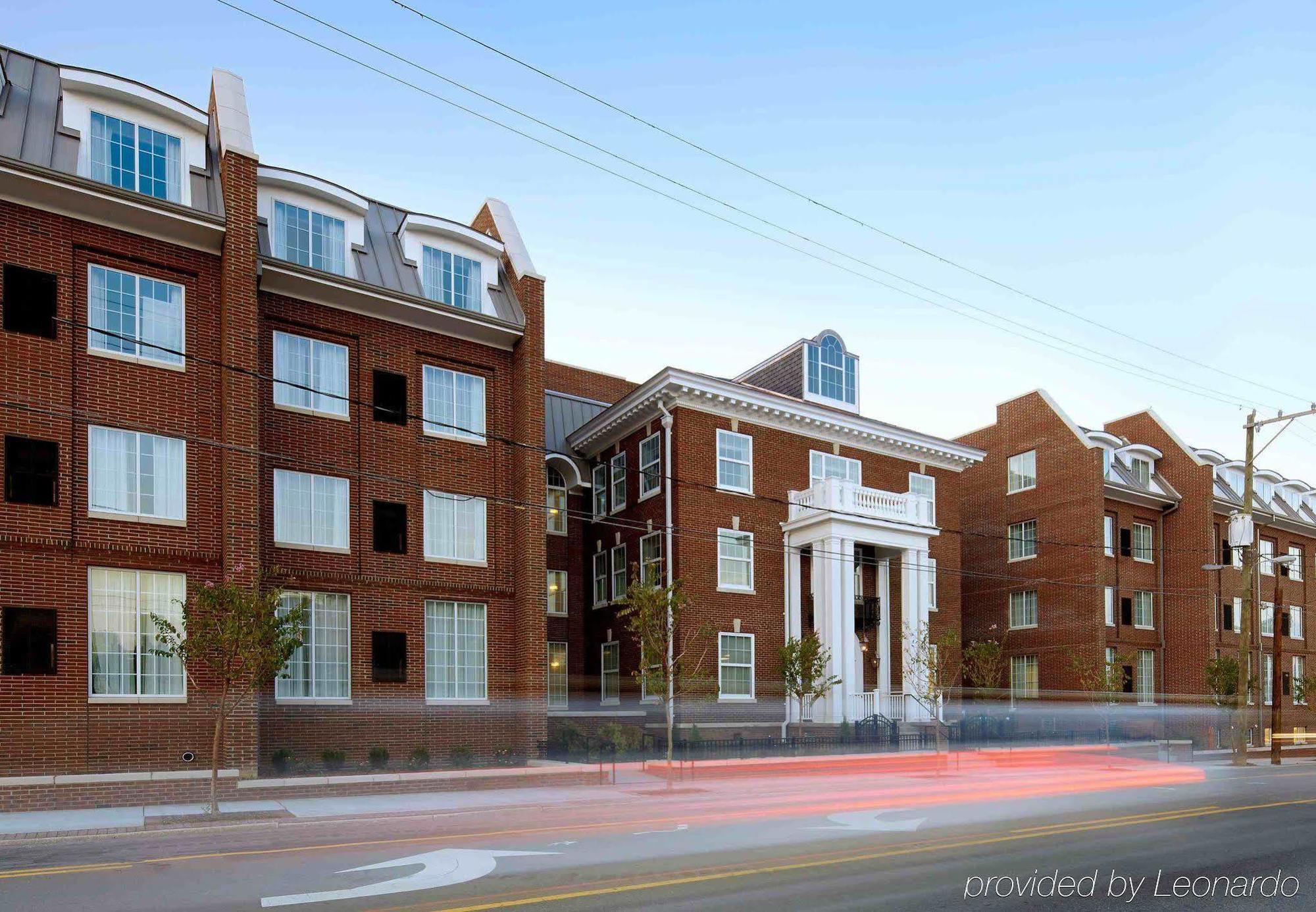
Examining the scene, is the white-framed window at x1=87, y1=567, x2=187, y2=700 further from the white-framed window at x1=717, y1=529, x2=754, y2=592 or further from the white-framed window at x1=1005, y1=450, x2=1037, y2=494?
the white-framed window at x1=1005, y1=450, x2=1037, y2=494

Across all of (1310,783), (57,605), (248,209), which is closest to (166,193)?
(248,209)

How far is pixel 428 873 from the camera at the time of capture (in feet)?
38.7

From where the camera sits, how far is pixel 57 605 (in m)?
20.8

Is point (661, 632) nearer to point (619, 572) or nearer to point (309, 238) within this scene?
point (619, 572)

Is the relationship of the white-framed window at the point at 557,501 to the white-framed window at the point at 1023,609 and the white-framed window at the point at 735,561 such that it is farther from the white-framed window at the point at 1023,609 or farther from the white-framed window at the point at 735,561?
the white-framed window at the point at 1023,609

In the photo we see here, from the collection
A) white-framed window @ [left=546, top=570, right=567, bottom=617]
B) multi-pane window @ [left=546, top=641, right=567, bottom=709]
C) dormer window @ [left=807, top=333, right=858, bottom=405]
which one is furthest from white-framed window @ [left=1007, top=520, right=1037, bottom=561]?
multi-pane window @ [left=546, top=641, right=567, bottom=709]

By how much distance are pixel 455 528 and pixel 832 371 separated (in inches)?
649

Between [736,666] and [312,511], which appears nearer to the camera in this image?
[312,511]

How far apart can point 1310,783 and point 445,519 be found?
72.1 ft

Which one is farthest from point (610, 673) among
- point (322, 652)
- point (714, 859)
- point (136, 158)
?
point (714, 859)

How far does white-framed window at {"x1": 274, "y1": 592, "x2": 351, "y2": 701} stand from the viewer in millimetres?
24938

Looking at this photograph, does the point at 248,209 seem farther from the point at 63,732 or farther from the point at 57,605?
the point at 63,732

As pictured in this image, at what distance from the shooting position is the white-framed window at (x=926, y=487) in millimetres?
39531

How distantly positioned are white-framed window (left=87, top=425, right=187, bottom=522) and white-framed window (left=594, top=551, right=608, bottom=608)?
17153mm
